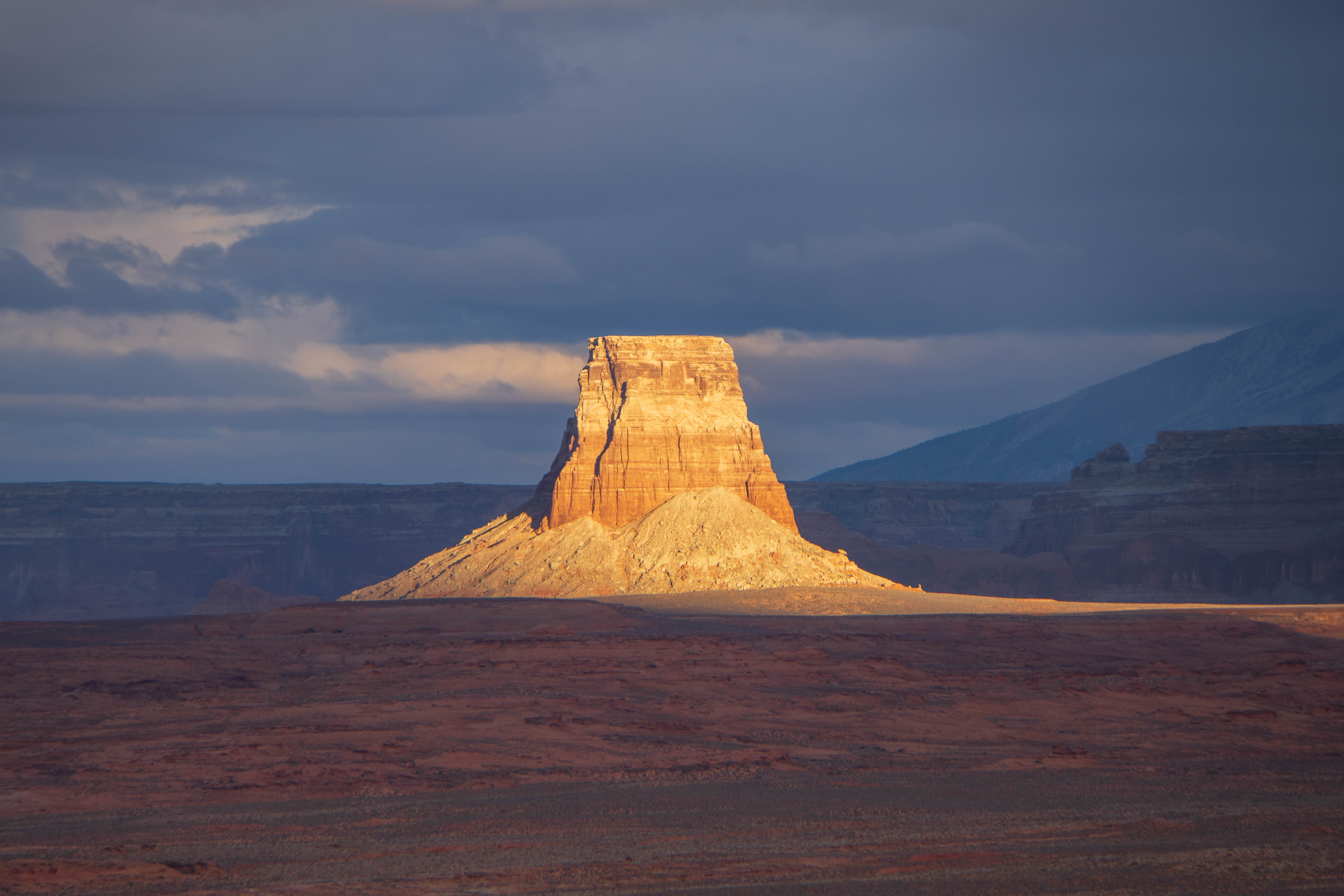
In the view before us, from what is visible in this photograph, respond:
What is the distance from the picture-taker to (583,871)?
57.6 feet

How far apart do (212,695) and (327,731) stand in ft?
26.5

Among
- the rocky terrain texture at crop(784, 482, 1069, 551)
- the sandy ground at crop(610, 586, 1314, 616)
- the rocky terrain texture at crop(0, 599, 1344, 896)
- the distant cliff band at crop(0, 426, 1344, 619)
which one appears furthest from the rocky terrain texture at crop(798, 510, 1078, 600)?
the rocky terrain texture at crop(0, 599, 1344, 896)

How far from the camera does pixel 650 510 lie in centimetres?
7662

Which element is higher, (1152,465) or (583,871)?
(1152,465)

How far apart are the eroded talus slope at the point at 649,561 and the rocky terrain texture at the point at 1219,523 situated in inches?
1750

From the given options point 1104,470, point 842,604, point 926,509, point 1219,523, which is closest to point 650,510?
point 842,604

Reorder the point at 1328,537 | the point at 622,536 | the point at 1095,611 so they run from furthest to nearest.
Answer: the point at 1328,537 → the point at 622,536 → the point at 1095,611

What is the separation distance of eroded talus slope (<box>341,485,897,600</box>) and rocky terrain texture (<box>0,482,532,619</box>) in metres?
51.7

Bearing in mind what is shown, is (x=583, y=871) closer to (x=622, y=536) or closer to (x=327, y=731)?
(x=327, y=731)

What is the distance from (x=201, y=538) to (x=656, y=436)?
6802 cm

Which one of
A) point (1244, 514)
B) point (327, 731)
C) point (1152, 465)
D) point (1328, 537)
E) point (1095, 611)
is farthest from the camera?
point (1152, 465)

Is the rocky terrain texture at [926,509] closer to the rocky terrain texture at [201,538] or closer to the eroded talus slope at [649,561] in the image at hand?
the rocky terrain texture at [201,538]

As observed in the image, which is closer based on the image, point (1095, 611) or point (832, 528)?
point (1095, 611)

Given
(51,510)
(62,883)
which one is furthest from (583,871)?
(51,510)
